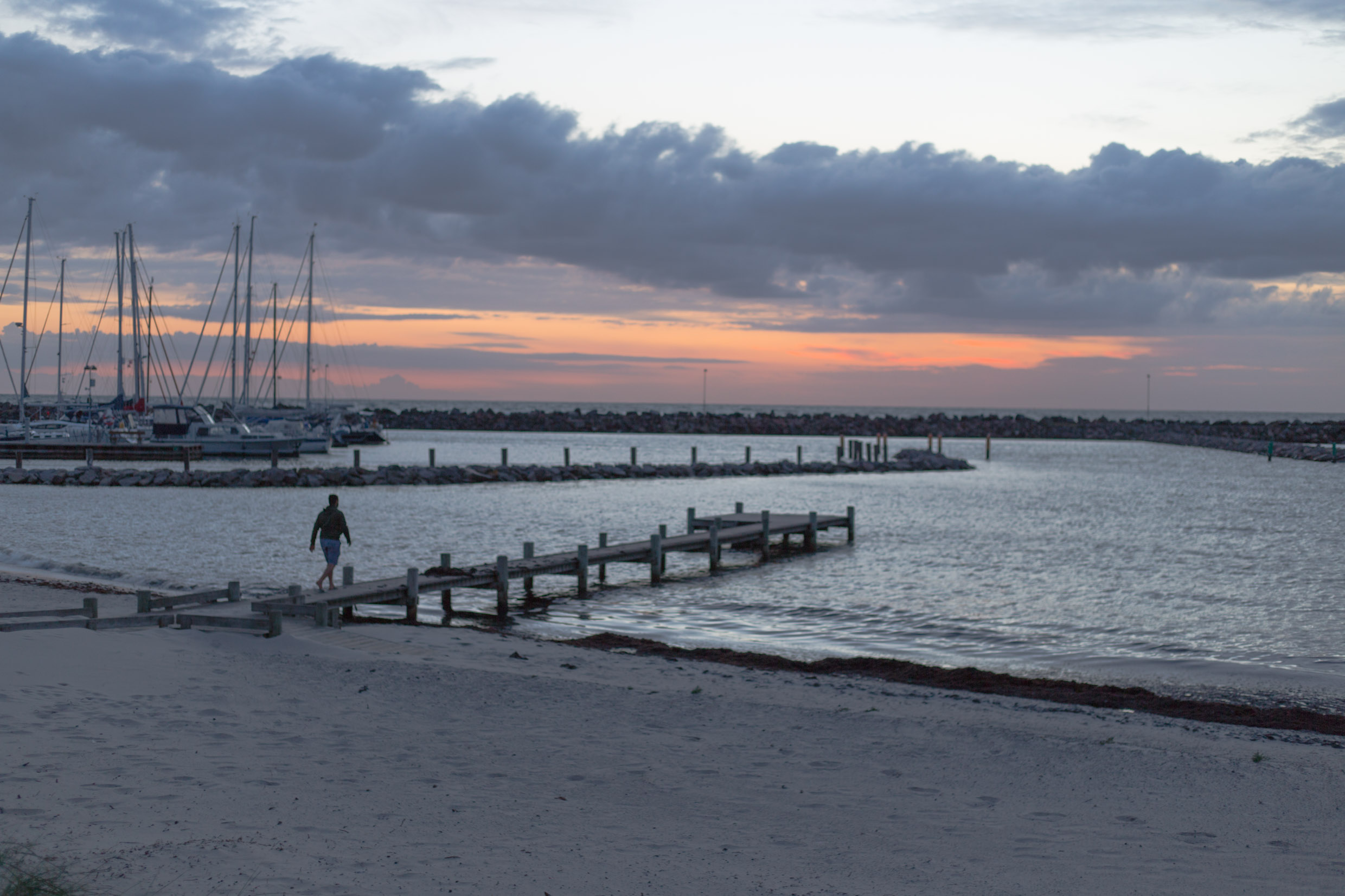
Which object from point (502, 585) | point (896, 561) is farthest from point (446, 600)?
point (896, 561)

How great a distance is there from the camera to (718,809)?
7742mm

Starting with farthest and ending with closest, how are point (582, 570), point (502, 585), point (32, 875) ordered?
point (582, 570)
point (502, 585)
point (32, 875)

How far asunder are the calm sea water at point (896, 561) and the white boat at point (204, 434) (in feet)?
62.7

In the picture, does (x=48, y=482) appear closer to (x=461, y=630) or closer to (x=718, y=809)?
(x=461, y=630)

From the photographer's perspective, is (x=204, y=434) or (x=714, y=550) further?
(x=204, y=434)

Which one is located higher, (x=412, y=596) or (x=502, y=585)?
(x=412, y=596)

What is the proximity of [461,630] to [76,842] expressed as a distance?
31.8 ft

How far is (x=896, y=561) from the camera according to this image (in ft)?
85.9

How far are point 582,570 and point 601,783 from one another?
1302 cm

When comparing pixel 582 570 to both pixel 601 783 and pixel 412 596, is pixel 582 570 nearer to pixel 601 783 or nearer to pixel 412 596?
pixel 412 596

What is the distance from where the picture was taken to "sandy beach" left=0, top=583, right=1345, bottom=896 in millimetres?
6383

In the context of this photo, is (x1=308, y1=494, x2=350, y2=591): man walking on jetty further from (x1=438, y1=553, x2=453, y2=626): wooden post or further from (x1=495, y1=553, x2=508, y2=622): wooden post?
(x1=495, y1=553, x2=508, y2=622): wooden post

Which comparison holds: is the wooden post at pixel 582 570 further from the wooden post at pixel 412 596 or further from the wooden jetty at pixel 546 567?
the wooden post at pixel 412 596

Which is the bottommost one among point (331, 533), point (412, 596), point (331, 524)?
point (412, 596)
